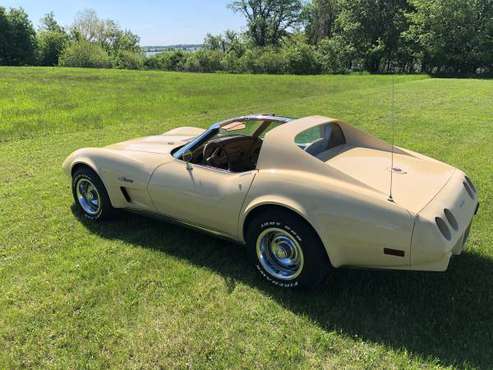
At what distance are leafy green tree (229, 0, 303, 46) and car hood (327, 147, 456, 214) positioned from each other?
6618cm

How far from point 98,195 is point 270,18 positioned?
225ft

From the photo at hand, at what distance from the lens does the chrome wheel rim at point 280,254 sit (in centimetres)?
321

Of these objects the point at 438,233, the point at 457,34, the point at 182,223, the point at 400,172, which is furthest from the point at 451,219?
the point at 457,34

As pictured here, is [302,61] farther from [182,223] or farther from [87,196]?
[182,223]

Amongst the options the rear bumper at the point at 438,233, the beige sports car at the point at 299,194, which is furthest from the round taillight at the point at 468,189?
the rear bumper at the point at 438,233

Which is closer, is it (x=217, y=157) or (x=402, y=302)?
(x=402, y=302)

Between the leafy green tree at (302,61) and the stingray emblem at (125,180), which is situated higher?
the leafy green tree at (302,61)

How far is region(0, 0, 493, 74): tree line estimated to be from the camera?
38875mm

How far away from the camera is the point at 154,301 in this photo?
10.9ft

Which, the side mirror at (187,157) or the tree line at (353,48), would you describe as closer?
the side mirror at (187,157)

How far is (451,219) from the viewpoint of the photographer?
2934mm

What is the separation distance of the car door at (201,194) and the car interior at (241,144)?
17cm

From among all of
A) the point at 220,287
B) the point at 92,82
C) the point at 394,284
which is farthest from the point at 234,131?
the point at 92,82

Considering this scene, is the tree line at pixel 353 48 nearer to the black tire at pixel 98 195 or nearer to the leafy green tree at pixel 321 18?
the leafy green tree at pixel 321 18
